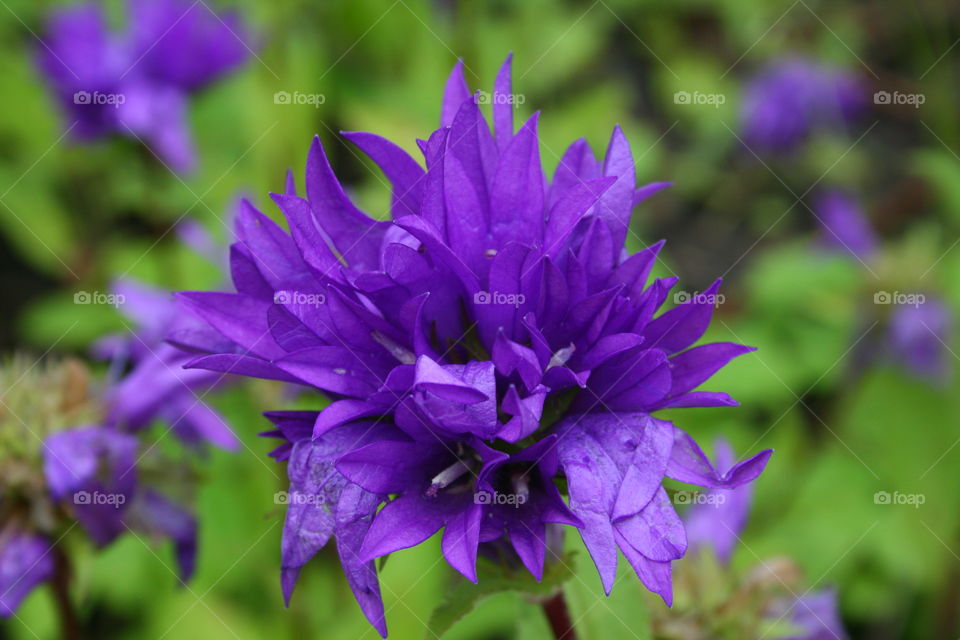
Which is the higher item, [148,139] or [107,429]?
[148,139]

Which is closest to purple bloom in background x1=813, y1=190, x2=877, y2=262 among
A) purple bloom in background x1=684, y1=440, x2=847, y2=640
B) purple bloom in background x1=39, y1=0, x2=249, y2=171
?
purple bloom in background x1=684, y1=440, x2=847, y2=640

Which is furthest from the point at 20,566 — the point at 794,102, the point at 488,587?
the point at 794,102

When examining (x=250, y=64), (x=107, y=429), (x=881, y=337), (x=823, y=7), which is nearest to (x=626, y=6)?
(x=823, y=7)

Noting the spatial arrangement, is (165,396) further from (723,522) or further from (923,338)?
(923,338)

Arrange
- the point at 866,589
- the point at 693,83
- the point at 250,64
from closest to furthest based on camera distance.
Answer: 1. the point at 866,589
2. the point at 250,64
3. the point at 693,83

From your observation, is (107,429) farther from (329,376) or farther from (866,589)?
(866,589)

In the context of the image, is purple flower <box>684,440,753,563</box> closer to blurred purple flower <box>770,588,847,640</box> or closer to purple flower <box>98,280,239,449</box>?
blurred purple flower <box>770,588,847,640</box>

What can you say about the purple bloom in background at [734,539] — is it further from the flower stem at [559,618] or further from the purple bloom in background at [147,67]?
the purple bloom in background at [147,67]

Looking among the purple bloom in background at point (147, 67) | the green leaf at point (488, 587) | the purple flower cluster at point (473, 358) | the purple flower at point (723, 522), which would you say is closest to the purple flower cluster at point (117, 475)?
the purple flower cluster at point (473, 358)
